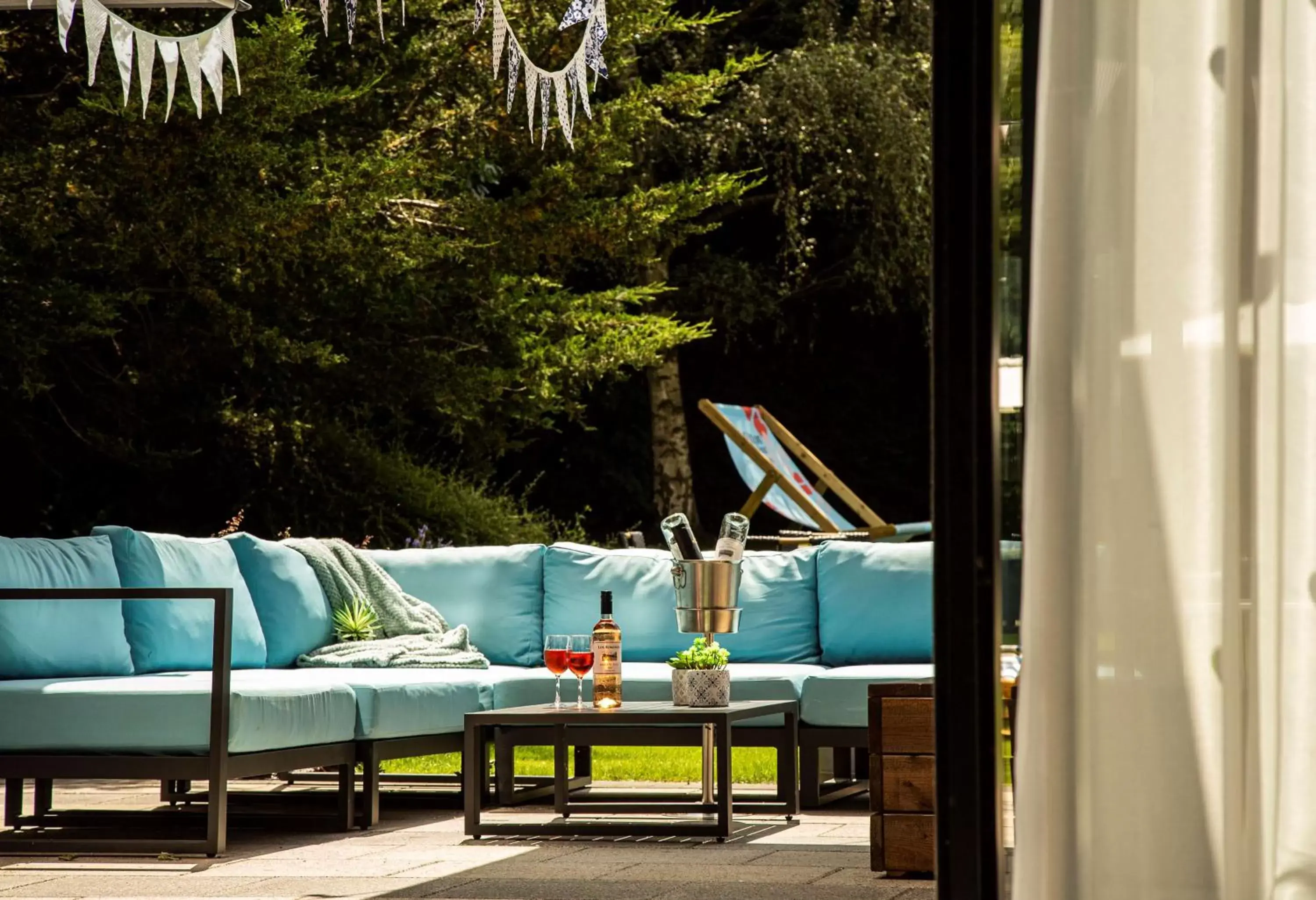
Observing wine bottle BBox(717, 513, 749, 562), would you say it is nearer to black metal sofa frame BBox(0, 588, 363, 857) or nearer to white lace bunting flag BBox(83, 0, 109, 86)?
black metal sofa frame BBox(0, 588, 363, 857)

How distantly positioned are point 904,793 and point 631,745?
91 centimetres

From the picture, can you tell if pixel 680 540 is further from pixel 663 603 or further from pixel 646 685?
pixel 663 603

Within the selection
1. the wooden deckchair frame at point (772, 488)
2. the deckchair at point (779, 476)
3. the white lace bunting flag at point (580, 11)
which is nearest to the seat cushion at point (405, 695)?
the white lace bunting flag at point (580, 11)

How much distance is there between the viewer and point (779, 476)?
8641mm

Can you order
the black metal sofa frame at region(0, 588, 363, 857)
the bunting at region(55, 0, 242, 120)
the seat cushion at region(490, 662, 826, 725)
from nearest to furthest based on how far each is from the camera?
the black metal sofa frame at region(0, 588, 363, 857)
the bunting at region(55, 0, 242, 120)
the seat cushion at region(490, 662, 826, 725)

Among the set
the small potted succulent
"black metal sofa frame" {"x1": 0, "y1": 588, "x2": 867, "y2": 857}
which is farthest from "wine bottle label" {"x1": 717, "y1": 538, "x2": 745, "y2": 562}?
"black metal sofa frame" {"x1": 0, "y1": 588, "x2": 867, "y2": 857}

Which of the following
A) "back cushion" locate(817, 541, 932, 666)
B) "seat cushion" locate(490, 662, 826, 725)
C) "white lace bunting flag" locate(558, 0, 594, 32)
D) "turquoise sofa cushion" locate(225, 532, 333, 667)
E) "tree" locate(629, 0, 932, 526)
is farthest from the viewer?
"tree" locate(629, 0, 932, 526)

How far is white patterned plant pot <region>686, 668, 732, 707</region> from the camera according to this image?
4094 millimetres

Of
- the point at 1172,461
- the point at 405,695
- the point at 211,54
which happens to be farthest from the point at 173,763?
the point at 1172,461

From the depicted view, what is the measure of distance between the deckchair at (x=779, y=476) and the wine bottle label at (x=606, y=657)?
13.1 feet

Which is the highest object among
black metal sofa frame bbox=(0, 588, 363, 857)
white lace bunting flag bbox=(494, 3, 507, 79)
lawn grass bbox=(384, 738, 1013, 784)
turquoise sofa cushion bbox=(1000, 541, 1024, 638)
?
white lace bunting flag bbox=(494, 3, 507, 79)

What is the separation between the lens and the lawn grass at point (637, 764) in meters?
5.53

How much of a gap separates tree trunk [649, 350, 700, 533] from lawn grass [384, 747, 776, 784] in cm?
531

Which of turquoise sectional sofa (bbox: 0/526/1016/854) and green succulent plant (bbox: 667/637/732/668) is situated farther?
green succulent plant (bbox: 667/637/732/668)
